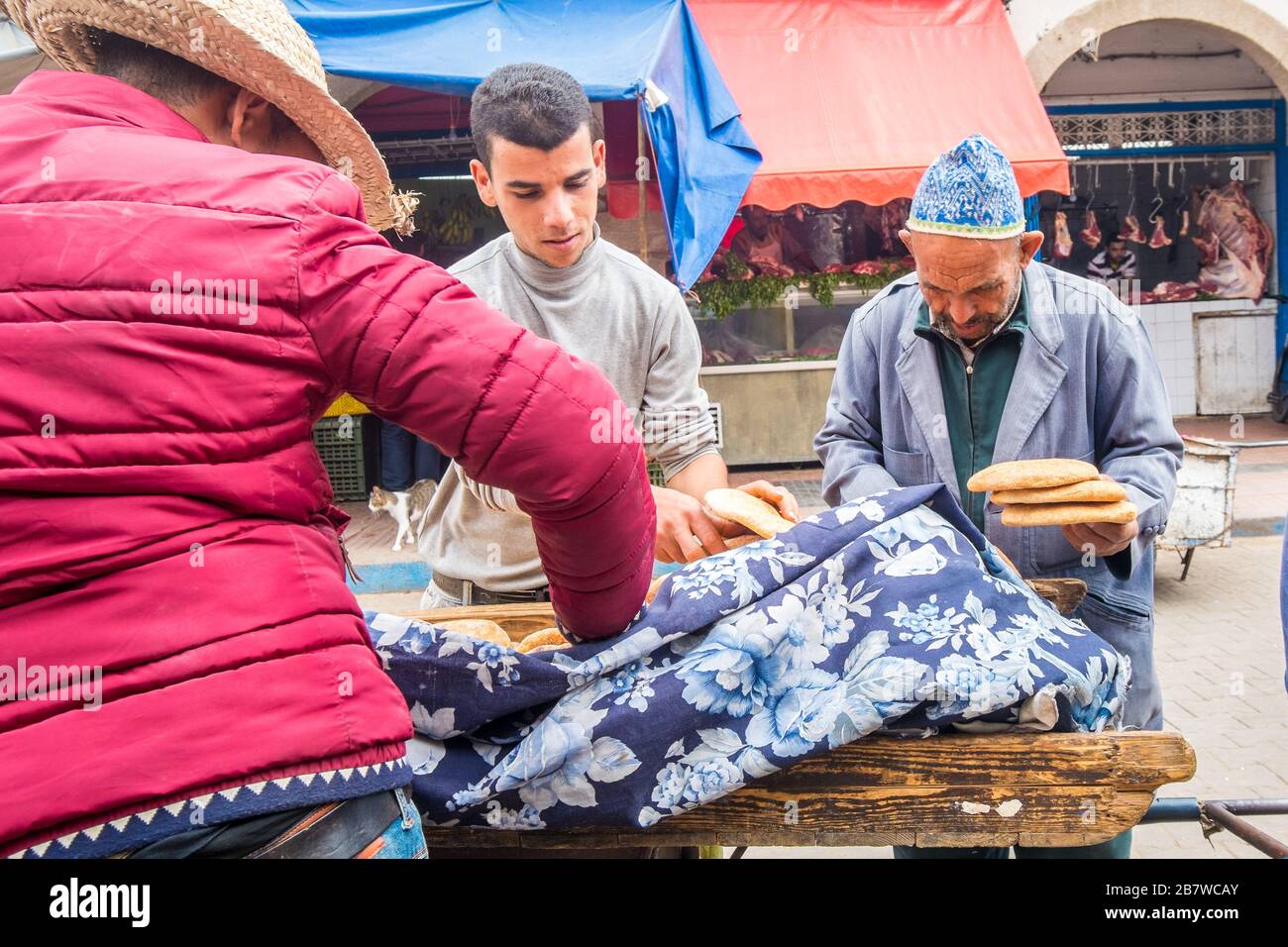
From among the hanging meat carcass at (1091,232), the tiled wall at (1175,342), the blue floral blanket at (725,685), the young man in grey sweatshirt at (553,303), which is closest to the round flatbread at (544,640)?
the blue floral blanket at (725,685)

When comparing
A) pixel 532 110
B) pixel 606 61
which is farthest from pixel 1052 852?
pixel 606 61

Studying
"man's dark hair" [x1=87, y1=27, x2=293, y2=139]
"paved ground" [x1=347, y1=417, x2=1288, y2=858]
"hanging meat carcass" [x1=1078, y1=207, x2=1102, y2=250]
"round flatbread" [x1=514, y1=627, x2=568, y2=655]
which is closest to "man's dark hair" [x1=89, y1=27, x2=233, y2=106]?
"man's dark hair" [x1=87, y1=27, x2=293, y2=139]

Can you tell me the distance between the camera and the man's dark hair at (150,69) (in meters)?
1.40

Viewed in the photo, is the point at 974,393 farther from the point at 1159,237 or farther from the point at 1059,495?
the point at 1159,237

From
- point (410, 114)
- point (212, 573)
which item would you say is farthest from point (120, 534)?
point (410, 114)

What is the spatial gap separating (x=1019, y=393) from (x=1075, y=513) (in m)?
0.52

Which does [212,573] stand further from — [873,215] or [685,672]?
[873,215]

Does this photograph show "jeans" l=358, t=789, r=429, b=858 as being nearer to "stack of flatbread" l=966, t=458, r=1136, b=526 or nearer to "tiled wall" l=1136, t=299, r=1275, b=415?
"stack of flatbread" l=966, t=458, r=1136, b=526

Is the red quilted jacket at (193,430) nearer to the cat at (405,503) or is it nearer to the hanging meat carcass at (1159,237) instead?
the cat at (405,503)

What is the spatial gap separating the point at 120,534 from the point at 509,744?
2.60ft

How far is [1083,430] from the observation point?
2521mm

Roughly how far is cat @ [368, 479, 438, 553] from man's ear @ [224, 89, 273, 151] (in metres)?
7.23

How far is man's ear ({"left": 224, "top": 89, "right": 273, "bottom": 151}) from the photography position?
4.84 feet

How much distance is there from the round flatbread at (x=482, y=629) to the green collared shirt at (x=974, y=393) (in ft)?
4.12
